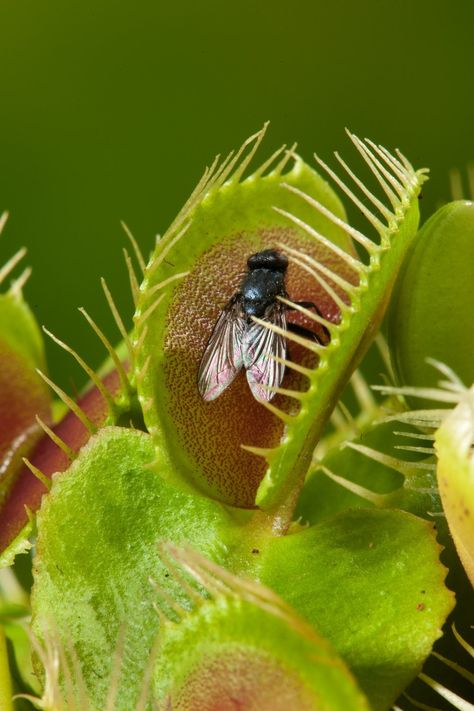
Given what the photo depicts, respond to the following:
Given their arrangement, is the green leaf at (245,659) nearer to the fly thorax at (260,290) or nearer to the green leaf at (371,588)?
the green leaf at (371,588)

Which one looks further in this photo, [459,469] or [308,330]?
[308,330]

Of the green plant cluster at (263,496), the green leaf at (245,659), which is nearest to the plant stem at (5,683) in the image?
the green plant cluster at (263,496)

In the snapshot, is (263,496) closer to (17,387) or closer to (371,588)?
(371,588)

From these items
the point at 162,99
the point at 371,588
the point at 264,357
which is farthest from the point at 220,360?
the point at 162,99

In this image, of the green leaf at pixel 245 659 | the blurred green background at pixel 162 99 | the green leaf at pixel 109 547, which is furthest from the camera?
the blurred green background at pixel 162 99

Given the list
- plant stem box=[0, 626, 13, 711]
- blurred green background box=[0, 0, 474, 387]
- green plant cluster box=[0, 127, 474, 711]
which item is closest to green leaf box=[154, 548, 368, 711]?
green plant cluster box=[0, 127, 474, 711]

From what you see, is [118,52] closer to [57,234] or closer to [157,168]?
[157,168]

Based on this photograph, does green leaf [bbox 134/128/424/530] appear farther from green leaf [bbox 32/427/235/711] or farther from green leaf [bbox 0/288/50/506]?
green leaf [bbox 0/288/50/506]

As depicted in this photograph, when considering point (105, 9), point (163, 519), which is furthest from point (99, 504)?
point (105, 9)
